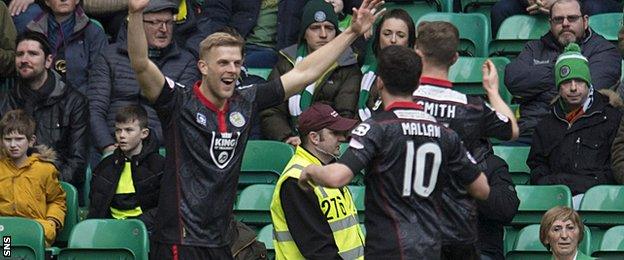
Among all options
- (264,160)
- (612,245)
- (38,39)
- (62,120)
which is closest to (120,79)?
(62,120)

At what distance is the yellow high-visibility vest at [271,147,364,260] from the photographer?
898cm

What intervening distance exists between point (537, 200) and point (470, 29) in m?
2.49

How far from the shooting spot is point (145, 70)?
8.30 meters

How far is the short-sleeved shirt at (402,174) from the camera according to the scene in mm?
7602

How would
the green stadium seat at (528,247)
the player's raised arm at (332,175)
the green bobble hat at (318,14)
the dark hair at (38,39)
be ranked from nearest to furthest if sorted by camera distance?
the player's raised arm at (332,175) → the green stadium seat at (528,247) → the dark hair at (38,39) → the green bobble hat at (318,14)

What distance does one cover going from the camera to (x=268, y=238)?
405 inches

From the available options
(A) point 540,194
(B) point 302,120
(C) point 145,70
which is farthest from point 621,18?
(C) point 145,70

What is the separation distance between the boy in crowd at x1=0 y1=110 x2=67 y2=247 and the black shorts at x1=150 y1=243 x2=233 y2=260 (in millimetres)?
2063

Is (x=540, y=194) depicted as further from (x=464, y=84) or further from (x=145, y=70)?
(x=145, y=70)

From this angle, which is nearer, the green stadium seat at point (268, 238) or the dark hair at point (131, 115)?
the green stadium seat at point (268, 238)

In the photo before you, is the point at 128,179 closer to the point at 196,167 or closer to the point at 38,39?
the point at 38,39

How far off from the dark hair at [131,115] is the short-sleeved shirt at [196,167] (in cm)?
215

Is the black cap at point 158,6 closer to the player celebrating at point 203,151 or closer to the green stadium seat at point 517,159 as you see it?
the green stadium seat at point 517,159
